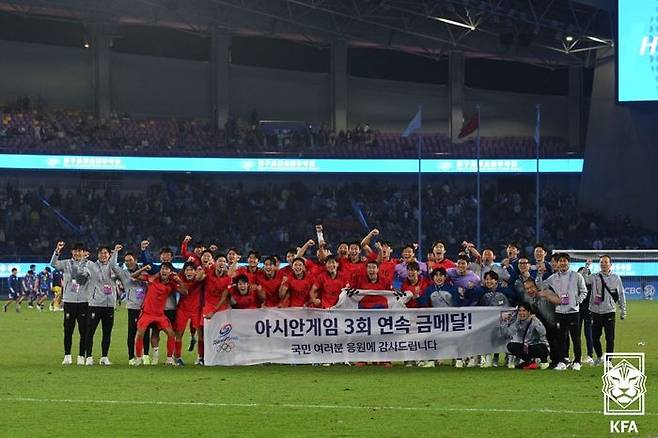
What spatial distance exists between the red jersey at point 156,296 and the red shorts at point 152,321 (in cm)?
6

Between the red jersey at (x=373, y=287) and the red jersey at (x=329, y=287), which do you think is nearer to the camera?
the red jersey at (x=373, y=287)

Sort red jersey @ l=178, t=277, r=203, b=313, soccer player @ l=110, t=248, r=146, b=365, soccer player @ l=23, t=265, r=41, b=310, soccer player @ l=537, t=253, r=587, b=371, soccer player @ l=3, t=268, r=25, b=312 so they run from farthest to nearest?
soccer player @ l=23, t=265, r=41, b=310 < soccer player @ l=3, t=268, r=25, b=312 < soccer player @ l=110, t=248, r=146, b=365 < red jersey @ l=178, t=277, r=203, b=313 < soccer player @ l=537, t=253, r=587, b=371

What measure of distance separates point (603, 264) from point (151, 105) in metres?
41.9

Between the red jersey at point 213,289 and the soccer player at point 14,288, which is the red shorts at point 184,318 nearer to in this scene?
the red jersey at point 213,289

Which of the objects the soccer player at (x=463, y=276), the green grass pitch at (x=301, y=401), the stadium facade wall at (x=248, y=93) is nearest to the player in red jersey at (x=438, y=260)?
the soccer player at (x=463, y=276)

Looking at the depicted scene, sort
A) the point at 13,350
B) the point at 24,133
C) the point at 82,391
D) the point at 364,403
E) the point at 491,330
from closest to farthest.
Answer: the point at 364,403
the point at 82,391
the point at 491,330
the point at 13,350
the point at 24,133

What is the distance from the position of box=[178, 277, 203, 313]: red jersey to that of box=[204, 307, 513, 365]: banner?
0.59 m

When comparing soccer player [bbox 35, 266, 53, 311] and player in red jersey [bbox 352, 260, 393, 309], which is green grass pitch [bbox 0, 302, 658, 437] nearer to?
player in red jersey [bbox 352, 260, 393, 309]

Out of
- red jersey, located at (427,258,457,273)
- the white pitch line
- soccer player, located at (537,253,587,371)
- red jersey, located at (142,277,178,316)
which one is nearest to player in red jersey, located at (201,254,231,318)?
red jersey, located at (142,277,178,316)

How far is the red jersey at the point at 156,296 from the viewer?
2148cm

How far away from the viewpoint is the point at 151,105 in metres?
61.8

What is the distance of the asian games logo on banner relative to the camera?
21344 mm

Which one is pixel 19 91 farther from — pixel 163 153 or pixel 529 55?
pixel 529 55

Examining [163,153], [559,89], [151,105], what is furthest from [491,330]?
[559,89]
